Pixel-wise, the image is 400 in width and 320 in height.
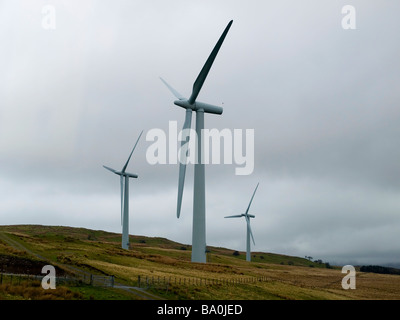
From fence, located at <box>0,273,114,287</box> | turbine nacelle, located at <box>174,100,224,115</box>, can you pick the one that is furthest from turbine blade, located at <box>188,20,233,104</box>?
fence, located at <box>0,273,114,287</box>

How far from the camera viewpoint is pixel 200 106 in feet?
264

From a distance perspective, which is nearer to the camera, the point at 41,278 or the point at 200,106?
the point at 41,278

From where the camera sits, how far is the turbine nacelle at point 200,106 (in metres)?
78.5

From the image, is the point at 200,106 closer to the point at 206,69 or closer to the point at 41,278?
the point at 206,69

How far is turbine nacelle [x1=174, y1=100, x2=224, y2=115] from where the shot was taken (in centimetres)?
7850

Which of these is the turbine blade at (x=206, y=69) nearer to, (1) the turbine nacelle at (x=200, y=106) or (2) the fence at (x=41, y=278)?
(1) the turbine nacelle at (x=200, y=106)

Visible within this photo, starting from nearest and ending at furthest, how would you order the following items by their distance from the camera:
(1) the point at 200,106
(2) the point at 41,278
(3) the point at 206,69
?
1. (2) the point at 41,278
2. (3) the point at 206,69
3. (1) the point at 200,106

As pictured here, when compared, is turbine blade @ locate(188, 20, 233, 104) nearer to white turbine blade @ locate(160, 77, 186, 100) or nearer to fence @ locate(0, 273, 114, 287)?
white turbine blade @ locate(160, 77, 186, 100)

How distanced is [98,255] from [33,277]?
41.8 meters

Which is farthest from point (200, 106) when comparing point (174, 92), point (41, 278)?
point (41, 278)
